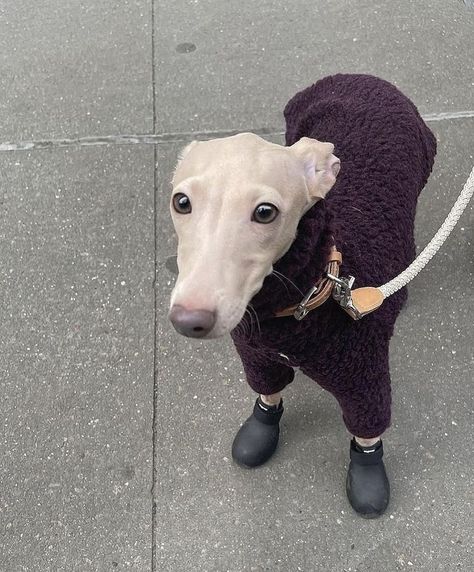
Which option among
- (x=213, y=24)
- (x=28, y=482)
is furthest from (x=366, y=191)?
(x=213, y=24)

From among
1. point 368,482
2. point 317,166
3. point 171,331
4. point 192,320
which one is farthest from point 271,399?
point 192,320

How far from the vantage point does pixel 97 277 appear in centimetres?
286

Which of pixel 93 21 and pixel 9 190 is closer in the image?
pixel 9 190

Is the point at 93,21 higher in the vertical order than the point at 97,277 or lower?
higher

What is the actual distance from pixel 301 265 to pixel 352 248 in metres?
0.35

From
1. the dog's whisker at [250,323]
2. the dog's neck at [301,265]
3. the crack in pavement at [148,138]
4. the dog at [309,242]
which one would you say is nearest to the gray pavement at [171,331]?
the crack in pavement at [148,138]

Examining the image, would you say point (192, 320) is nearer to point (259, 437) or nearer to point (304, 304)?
point (304, 304)

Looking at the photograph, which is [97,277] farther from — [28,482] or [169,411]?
[28,482]

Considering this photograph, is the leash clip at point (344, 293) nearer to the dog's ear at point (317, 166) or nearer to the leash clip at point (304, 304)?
the leash clip at point (304, 304)

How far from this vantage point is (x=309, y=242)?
1.44 metres

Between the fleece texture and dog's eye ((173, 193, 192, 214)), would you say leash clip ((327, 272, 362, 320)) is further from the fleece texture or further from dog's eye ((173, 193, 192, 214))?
dog's eye ((173, 193, 192, 214))

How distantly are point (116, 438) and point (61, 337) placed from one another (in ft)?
1.78

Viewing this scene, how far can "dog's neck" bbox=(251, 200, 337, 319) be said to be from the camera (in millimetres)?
1438

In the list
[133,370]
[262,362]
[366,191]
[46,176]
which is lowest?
[133,370]
